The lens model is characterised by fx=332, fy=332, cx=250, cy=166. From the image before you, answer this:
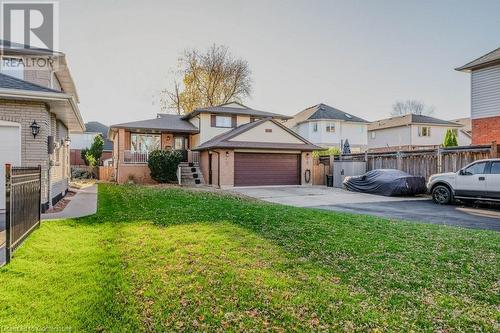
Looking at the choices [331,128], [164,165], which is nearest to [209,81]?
[331,128]

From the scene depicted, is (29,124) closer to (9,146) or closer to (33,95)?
(9,146)

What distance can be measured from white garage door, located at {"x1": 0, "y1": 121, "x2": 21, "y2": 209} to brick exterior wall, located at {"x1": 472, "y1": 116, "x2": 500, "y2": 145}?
19.4 metres

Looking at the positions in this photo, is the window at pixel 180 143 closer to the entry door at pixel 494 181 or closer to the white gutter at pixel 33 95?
the white gutter at pixel 33 95

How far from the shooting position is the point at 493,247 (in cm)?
552

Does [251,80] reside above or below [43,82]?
above

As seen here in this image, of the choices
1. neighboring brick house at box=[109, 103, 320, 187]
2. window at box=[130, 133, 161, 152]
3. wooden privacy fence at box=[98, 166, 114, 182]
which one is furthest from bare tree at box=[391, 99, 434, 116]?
wooden privacy fence at box=[98, 166, 114, 182]

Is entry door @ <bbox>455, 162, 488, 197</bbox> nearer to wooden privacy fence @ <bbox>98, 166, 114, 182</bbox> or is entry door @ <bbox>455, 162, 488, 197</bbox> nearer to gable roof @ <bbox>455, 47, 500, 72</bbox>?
gable roof @ <bbox>455, 47, 500, 72</bbox>

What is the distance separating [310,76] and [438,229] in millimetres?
16202

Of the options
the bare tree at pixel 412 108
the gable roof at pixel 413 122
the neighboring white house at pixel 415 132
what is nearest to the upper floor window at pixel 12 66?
the neighboring white house at pixel 415 132

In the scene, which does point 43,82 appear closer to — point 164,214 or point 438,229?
point 164,214

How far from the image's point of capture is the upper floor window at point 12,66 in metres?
12.4

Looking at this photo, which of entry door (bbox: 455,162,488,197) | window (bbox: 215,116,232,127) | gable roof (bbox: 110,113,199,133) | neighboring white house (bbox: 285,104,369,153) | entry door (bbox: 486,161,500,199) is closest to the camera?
entry door (bbox: 486,161,500,199)

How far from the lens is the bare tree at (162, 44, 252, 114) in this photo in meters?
39.0

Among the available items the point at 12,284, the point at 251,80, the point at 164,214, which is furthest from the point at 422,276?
the point at 251,80
